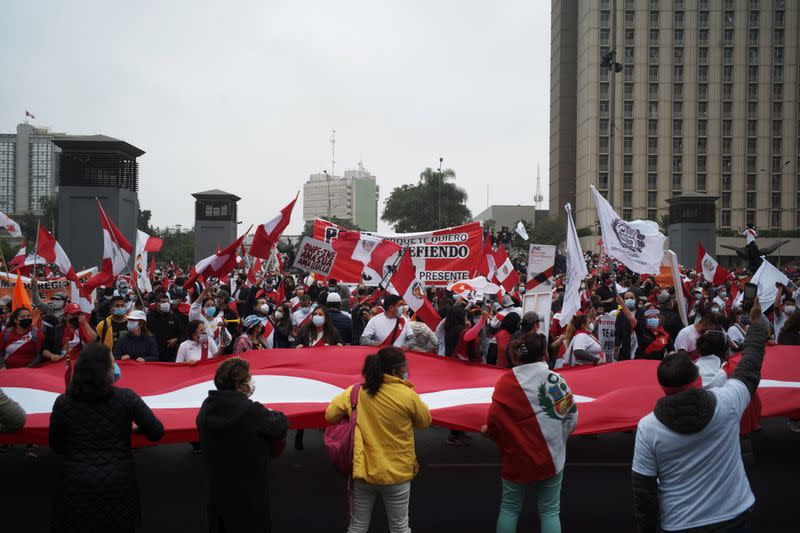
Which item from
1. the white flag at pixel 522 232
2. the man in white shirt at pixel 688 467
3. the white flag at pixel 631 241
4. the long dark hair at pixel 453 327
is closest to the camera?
the man in white shirt at pixel 688 467

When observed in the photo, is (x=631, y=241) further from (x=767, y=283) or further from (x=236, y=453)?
(x=236, y=453)

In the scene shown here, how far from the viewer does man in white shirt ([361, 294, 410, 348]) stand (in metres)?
8.54

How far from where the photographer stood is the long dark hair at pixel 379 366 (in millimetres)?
4520

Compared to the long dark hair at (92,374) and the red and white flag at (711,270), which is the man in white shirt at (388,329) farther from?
the red and white flag at (711,270)

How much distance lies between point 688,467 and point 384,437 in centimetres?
180

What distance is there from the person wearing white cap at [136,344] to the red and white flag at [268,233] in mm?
2987

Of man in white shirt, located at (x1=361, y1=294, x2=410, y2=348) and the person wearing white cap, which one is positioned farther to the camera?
man in white shirt, located at (x1=361, y1=294, x2=410, y2=348)

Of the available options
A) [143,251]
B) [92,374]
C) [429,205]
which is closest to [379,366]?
[92,374]

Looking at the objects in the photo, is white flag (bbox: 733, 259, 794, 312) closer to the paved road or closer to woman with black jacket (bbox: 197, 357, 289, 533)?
the paved road

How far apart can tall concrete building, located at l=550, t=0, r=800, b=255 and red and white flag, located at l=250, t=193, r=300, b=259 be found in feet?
267

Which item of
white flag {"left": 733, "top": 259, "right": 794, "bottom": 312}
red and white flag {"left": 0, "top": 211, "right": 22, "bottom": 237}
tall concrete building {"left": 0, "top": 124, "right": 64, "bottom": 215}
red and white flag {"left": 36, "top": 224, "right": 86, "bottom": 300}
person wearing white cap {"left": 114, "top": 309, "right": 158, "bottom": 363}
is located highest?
tall concrete building {"left": 0, "top": 124, "right": 64, "bottom": 215}

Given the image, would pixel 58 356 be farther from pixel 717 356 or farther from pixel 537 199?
pixel 537 199

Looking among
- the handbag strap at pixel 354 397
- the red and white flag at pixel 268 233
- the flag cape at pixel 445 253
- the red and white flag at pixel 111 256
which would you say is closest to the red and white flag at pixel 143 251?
the red and white flag at pixel 111 256

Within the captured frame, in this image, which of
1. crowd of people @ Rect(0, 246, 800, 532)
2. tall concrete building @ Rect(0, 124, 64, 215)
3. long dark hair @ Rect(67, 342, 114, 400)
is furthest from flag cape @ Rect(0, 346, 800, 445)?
tall concrete building @ Rect(0, 124, 64, 215)
